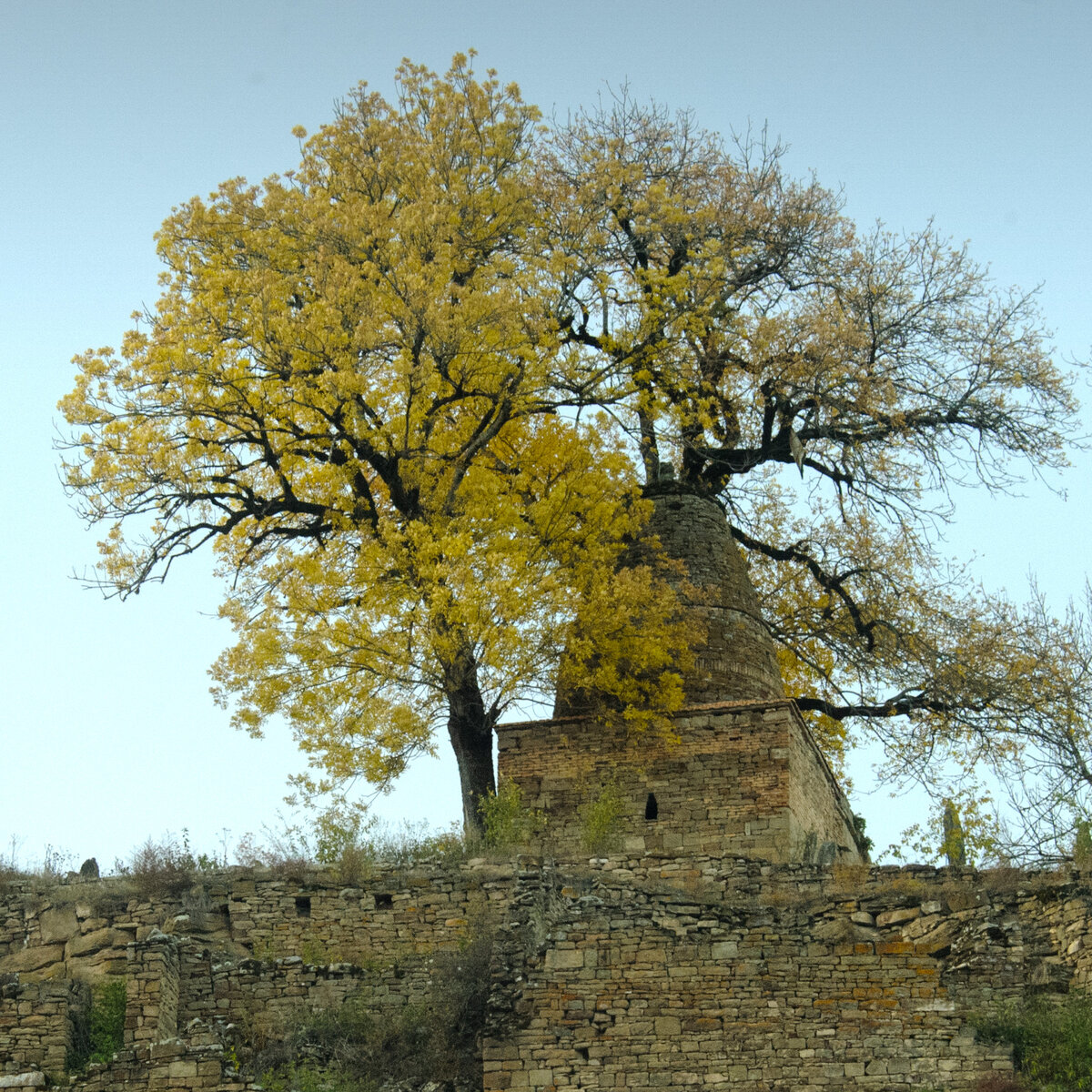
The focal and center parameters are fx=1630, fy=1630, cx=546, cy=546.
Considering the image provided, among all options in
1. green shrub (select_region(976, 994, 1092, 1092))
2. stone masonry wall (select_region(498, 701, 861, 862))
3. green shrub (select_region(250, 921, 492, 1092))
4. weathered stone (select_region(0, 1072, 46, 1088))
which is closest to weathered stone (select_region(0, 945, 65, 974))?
weathered stone (select_region(0, 1072, 46, 1088))

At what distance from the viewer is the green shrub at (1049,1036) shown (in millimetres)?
14047

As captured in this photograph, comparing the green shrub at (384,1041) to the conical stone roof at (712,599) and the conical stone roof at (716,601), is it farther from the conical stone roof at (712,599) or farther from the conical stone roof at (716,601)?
the conical stone roof at (716,601)

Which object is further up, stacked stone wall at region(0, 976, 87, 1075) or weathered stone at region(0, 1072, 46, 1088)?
stacked stone wall at region(0, 976, 87, 1075)

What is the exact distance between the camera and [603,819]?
20.0 meters

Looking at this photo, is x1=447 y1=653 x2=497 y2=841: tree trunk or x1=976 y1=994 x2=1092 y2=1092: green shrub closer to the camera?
x1=976 y1=994 x2=1092 y2=1092: green shrub

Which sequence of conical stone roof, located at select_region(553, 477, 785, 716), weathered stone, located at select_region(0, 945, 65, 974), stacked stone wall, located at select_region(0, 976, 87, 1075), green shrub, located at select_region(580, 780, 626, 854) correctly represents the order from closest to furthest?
1. stacked stone wall, located at select_region(0, 976, 87, 1075)
2. weathered stone, located at select_region(0, 945, 65, 974)
3. green shrub, located at select_region(580, 780, 626, 854)
4. conical stone roof, located at select_region(553, 477, 785, 716)

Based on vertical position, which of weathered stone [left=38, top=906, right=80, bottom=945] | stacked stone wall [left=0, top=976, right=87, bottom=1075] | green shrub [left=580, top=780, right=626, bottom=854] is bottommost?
stacked stone wall [left=0, top=976, right=87, bottom=1075]

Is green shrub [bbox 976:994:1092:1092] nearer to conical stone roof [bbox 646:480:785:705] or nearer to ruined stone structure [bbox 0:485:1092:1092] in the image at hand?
ruined stone structure [bbox 0:485:1092:1092]

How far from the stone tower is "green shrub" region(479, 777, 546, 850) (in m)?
0.23

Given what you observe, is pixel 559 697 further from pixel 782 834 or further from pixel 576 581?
pixel 782 834

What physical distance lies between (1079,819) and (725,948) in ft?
15.9

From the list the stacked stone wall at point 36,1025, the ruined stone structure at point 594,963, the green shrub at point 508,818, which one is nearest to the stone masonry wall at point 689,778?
the green shrub at point 508,818

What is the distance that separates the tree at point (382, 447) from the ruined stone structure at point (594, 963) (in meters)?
2.65

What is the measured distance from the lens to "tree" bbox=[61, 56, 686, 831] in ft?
66.0
